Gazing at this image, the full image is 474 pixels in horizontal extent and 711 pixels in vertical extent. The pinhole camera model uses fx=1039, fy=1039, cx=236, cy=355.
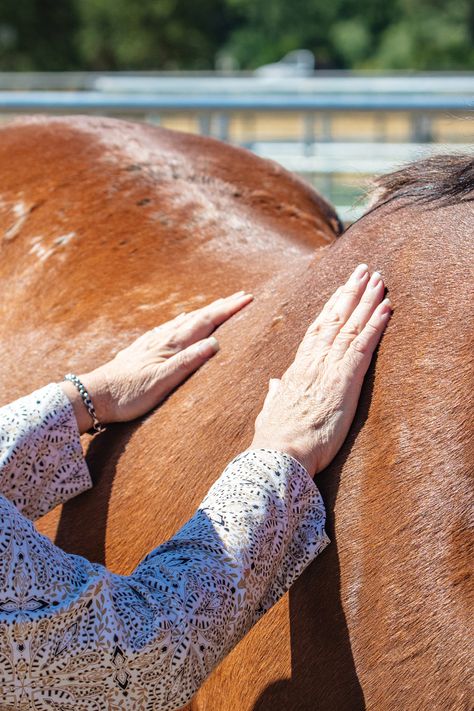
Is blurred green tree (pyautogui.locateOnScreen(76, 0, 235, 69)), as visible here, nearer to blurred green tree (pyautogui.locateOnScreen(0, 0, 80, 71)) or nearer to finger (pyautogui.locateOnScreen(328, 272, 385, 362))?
blurred green tree (pyautogui.locateOnScreen(0, 0, 80, 71))

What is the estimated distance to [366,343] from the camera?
5.41 ft

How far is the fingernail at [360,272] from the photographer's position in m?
1.76

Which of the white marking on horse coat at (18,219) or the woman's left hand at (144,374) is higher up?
the white marking on horse coat at (18,219)

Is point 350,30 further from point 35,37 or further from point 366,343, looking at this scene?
point 366,343

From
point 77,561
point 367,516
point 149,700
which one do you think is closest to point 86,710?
point 149,700

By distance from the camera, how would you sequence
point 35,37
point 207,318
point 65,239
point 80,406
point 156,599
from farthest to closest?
point 35,37 → point 65,239 → point 207,318 → point 80,406 → point 156,599

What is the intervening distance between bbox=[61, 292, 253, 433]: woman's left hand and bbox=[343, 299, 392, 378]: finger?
46 centimetres

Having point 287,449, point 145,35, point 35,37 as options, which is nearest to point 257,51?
point 145,35

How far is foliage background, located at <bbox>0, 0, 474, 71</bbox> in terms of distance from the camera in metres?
31.9

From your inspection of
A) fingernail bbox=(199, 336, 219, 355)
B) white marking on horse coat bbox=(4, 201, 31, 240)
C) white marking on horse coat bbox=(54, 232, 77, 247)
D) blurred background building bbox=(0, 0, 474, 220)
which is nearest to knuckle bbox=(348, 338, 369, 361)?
fingernail bbox=(199, 336, 219, 355)

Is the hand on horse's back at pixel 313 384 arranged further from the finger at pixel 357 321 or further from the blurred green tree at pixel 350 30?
the blurred green tree at pixel 350 30

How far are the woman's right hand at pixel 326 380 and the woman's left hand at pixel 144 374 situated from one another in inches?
13.6

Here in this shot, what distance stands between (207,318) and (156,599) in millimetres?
838

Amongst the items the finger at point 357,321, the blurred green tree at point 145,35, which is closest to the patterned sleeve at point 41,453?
the finger at point 357,321
